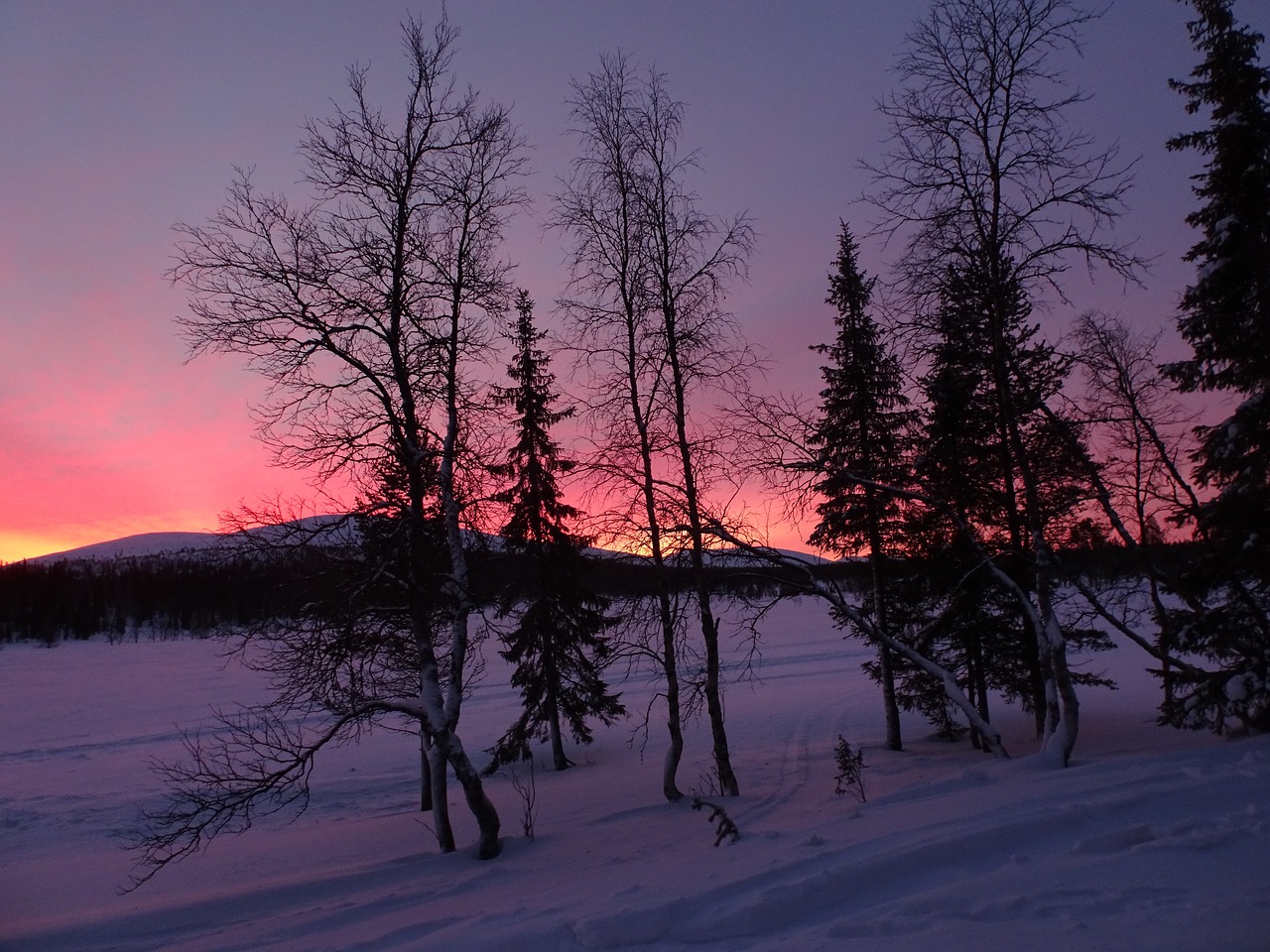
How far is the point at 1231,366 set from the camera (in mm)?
12656

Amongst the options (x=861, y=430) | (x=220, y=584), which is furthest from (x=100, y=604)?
(x=861, y=430)

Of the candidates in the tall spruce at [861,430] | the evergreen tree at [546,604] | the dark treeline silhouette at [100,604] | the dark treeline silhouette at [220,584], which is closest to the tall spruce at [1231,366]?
the dark treeline silhouette at [220,584]

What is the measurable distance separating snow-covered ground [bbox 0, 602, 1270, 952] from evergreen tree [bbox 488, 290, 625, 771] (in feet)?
8.76

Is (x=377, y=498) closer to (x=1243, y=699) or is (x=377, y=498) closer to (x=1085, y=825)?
(x=1085, y=825)

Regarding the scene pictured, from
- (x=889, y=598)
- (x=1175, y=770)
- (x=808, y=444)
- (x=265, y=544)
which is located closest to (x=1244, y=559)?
(x=1175, y=770)

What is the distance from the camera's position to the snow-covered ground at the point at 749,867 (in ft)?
17.1

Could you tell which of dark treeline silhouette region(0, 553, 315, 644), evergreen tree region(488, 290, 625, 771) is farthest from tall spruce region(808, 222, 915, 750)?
dark treeline silhouette region(0, 553, 315, 644)

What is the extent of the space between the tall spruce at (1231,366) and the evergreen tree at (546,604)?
13004 mm

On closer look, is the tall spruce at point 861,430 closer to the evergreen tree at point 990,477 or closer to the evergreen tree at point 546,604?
the evergreen tree at point 990,477

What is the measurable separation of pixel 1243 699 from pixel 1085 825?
5.85m

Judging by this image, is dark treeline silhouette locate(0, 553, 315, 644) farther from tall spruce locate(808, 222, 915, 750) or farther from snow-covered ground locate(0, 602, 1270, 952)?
tall spruce locate(808, 222, 915, 750)

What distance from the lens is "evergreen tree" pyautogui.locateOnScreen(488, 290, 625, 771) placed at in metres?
20.7

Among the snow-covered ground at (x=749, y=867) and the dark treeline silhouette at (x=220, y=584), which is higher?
the dark treeline silhouette at (x=220, y=584)

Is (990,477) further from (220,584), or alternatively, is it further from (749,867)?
(220,584)
